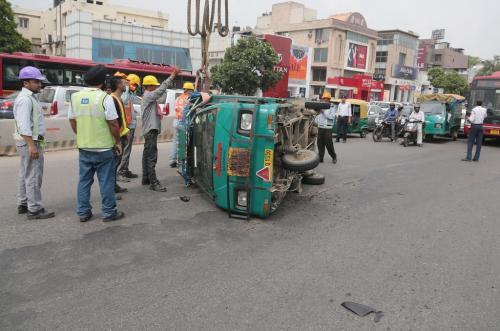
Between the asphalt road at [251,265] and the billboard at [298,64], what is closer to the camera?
the asphalt road at [251,265]

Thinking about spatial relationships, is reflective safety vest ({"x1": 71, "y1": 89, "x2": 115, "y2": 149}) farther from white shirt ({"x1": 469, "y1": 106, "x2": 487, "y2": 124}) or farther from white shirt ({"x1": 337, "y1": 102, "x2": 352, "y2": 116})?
white shirt ({"x1": 337, "y1": 102, "x2": 352, "y2": 116})

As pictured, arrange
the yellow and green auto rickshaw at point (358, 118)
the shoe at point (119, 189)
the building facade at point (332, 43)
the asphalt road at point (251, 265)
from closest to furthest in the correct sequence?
the asphalt road at point (251, 265)
the shoe at point (119, 189)
the yellow and green auto rickshaw at point (358, 118)
the building facade at point (332, 43)

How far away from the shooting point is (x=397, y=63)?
2822 inches

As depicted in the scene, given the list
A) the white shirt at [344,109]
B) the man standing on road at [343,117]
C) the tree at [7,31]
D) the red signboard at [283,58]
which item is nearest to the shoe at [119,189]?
the man standing on road at [343,117]

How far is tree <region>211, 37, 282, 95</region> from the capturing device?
106 ft

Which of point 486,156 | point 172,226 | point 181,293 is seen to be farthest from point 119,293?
point 486,156

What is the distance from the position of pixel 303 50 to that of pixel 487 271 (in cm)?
4942

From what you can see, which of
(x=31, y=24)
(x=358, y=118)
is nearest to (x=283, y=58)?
(x=358, y=118)

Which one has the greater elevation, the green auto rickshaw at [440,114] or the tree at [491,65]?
the tree at [491,65]

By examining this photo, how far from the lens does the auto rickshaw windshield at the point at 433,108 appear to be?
18.1m

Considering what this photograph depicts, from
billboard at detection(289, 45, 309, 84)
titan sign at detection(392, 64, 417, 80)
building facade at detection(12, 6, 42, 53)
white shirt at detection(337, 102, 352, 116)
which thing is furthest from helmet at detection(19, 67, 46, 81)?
titan sign at detection(392, 64, 417, 80)

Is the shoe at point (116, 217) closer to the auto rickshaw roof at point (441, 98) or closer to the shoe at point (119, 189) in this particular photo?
the shoe at point (119, 189)

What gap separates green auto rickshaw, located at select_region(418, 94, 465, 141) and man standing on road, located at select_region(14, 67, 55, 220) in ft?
53.2

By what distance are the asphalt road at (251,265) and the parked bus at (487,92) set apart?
12266 millimetres
